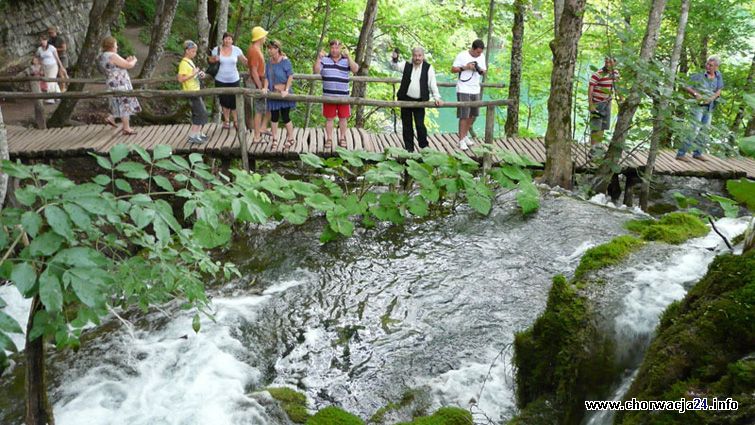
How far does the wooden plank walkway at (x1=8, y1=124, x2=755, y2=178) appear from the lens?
9575 millimetres

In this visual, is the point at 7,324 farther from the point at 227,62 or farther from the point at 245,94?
the point at 227,62

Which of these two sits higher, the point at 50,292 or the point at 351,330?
the point at 50,292

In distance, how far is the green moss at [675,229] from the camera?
5727 mm

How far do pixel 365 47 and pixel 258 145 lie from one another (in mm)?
5173

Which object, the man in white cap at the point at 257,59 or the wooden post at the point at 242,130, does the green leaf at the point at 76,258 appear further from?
the man in white cap at the point at 257,59

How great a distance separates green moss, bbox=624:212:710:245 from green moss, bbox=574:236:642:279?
1046 millimetres

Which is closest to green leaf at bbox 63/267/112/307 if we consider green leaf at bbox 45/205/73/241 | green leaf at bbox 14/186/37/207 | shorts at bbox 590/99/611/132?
green leaf at bbox 45/205/73/241

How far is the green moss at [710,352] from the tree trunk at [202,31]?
33.7 feet

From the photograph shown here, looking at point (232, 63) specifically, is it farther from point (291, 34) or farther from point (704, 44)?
point (704, 44)

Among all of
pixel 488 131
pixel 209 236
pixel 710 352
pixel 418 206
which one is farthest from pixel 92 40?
pixel 710 352

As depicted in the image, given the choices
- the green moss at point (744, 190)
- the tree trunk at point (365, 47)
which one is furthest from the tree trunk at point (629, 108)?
the green moss at point (744, 190)

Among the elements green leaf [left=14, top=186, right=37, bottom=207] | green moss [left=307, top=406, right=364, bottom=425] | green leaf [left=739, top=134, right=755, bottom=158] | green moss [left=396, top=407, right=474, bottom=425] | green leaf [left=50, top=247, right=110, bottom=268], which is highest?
green leaf [left=739, top=134, right=755, bottom=158]

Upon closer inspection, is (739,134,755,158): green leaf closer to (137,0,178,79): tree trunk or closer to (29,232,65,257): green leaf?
(29,232,65,257): green leaf

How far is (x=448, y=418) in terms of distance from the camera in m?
4.00
